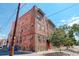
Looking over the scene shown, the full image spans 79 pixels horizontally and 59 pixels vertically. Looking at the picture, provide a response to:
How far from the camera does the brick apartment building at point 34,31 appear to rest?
2.92m

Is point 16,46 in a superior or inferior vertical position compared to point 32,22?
inferior

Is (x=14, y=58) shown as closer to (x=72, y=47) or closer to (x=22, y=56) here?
(x=22, y=56)

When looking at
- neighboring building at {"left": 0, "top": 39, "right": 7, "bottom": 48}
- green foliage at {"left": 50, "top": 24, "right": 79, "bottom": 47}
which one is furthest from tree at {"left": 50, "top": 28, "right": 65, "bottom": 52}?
neighboring building at {"left": 0, "top": 39, "right": 7, "bottom": 48}

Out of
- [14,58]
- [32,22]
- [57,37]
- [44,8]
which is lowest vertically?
[14,58]

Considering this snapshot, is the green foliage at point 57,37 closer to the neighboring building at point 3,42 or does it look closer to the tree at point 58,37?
the tree at point 58,37

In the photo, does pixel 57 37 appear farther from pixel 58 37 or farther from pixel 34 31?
pixel 34 31

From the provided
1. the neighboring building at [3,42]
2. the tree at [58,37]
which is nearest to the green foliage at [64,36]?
the tree at [58,37]

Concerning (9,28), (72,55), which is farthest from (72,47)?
(9,28)

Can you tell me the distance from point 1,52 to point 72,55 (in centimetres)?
99

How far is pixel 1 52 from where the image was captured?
2.93 m

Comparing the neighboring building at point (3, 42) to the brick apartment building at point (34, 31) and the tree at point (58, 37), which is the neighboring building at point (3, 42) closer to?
the brick apartment building at point (34, 31)

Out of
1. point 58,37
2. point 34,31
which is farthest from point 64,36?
point 34,31

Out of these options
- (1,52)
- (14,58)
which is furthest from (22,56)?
(1,52)

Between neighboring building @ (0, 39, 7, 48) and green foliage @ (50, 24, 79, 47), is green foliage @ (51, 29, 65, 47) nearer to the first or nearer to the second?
green foliage @ (50, 24, 79, 47)
